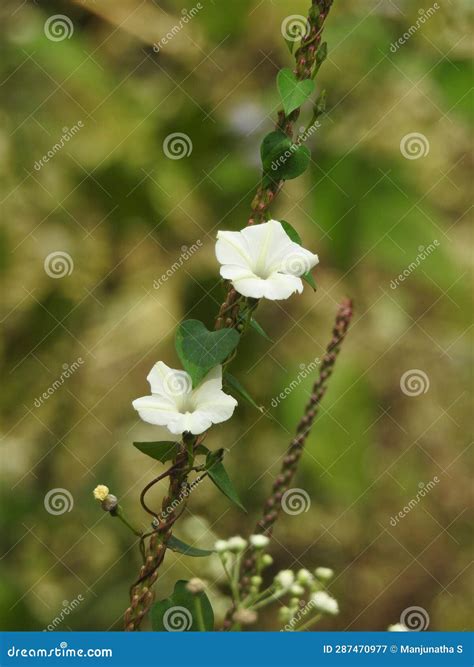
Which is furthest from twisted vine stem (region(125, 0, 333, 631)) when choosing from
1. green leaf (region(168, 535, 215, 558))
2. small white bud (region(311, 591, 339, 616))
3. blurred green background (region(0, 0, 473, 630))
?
blurred green background (region(0, 0, 473, 630))

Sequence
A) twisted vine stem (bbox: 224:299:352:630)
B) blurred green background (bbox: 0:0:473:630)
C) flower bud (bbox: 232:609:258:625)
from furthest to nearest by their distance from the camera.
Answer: blurred green background (bbox: 0:0:473:630) < twisted vine stem (bbox: 224:299:352:630) < flower bud (bbox: 232:609:258:625)

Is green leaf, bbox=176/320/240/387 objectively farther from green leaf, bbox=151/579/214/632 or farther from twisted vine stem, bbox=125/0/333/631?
green leaf, bbox=151/579/214/632

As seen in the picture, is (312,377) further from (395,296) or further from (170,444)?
(170,444)

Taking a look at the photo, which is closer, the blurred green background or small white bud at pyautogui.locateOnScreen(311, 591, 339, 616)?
small white bud at pyautogui.locateOnScreen(311, 591, 339, 616)

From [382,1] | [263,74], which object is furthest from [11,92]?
[382,1]

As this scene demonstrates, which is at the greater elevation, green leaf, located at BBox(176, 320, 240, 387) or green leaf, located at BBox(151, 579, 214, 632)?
green leaf, located at BBox(176, 320, 240, 387)

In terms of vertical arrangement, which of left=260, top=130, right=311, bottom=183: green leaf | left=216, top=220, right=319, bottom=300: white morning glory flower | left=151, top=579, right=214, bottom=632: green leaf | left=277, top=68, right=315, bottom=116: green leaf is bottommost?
left=151, top=579, right=214, bottom=632: green leaf
